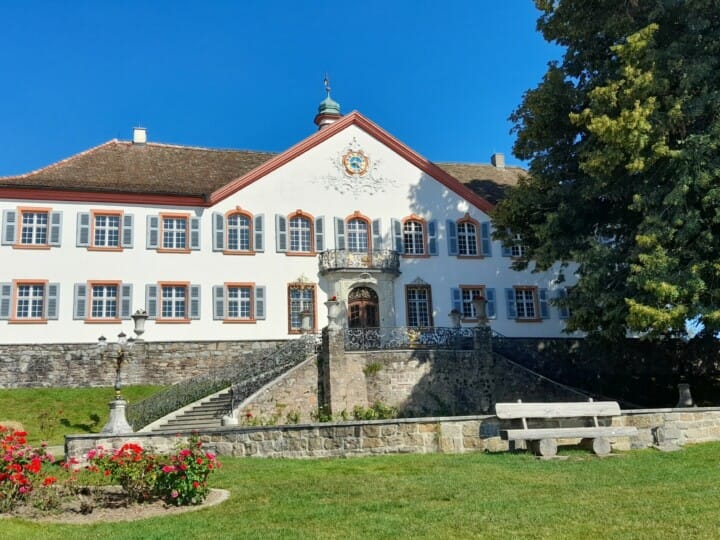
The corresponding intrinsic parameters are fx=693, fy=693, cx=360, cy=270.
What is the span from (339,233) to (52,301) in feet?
33.0

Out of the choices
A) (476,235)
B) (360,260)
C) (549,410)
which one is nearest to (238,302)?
(360,260)

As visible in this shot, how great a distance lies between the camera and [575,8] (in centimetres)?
1689

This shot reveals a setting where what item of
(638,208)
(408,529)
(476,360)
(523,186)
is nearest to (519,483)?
(408,529)

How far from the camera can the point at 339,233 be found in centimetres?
2562

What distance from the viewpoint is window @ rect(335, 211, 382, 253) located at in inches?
1009

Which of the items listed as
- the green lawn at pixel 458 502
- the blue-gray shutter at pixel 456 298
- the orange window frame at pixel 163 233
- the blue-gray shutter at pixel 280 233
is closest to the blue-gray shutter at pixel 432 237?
the blue-gray shutter at pixel 456 298

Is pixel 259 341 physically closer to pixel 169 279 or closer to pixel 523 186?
pixel 169 279

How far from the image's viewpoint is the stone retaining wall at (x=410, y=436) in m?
11.6

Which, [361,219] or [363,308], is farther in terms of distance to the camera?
[361,219]

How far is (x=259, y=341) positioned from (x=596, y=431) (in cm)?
1443

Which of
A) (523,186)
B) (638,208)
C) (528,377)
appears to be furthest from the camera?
(528,377)

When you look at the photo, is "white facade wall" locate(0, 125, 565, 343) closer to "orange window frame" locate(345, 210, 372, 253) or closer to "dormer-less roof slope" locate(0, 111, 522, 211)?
"orange window frame" locate(345, 210, 372, 253)

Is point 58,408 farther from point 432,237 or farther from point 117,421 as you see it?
point 432,237

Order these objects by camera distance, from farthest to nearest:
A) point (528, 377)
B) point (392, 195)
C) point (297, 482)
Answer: point (392, 195) → point (528, 377) → point (297, 482)
